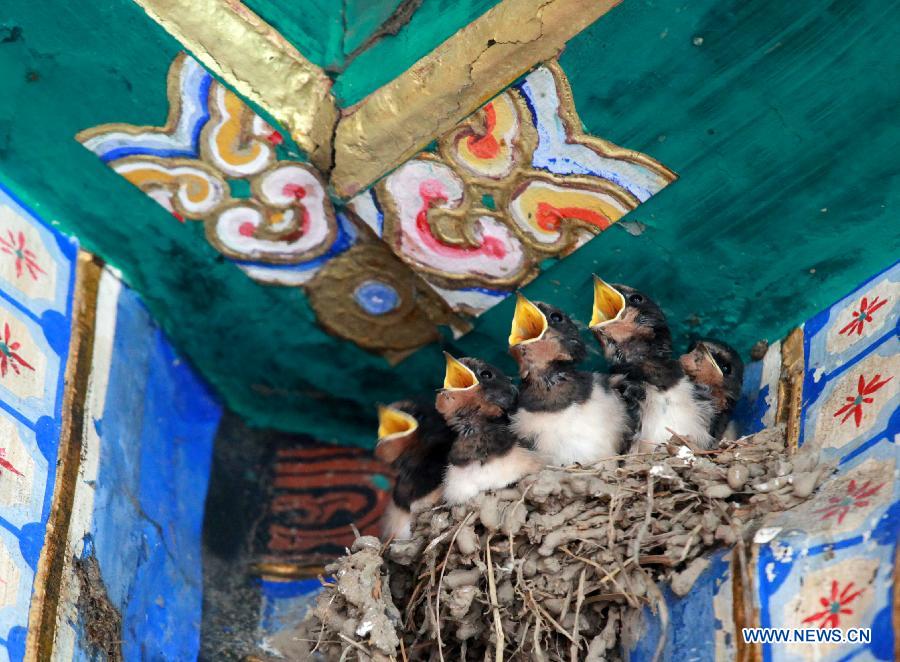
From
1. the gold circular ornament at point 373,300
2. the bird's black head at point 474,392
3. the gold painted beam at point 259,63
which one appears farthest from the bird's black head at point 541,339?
the gold painted beam at point 259,63

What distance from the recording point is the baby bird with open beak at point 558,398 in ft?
12.0

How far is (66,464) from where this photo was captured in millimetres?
3330

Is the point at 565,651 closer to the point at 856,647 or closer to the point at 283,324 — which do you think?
the point at 856,647

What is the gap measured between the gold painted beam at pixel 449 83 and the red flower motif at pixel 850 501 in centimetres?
133

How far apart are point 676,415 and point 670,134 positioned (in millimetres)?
869

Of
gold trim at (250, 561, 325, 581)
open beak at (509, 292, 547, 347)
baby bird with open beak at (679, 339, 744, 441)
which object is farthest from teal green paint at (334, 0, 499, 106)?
gold trim at (250, 561, 325, 581)

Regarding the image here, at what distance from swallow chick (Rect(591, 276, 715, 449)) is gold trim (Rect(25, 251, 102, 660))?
155 cm

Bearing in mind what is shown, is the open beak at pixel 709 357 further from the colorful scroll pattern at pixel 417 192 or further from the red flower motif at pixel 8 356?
the red flower motif at pixel 8 356

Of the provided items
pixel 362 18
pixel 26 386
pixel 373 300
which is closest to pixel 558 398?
pixel 373 300

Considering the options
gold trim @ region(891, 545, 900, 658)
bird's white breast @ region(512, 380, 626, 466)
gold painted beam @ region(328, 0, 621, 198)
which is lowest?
gold trim @ region(891, 545, 900, 658)

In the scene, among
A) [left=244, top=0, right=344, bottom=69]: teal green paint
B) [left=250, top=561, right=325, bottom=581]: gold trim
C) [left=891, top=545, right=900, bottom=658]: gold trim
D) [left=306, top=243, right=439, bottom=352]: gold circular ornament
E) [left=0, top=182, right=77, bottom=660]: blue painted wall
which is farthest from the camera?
[left=250, top=561, right=325, bottom=581]: gold trim

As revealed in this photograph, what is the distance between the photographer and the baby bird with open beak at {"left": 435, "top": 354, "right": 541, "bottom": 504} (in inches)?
140

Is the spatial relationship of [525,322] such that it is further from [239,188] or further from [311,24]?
[311,24]

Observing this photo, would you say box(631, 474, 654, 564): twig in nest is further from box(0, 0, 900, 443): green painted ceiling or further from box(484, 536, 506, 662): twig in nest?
box(0, 0, 900, 443): green painted ceiling
